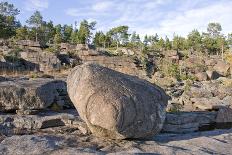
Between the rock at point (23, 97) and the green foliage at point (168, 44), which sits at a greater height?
the green foliage at point (168, 44)

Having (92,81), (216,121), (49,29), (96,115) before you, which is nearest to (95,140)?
(96,115)

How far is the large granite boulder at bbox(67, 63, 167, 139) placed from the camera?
8.90m

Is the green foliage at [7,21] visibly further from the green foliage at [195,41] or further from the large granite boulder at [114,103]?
the large granite boulder at [114,103]

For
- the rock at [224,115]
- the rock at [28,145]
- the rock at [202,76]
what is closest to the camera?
the rock at [28,145]

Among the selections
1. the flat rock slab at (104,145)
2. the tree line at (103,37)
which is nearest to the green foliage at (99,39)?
the tree line at (103,37)

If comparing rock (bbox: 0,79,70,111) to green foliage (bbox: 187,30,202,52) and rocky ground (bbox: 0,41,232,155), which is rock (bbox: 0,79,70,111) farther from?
green foliage (bbox: 187,30,202,52)

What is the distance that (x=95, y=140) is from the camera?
914 cm

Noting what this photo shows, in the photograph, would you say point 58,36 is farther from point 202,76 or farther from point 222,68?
point 202,76

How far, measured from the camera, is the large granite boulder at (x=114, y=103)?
8898 mm

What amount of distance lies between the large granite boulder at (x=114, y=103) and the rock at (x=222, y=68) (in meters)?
50.4

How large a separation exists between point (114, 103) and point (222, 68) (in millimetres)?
55122

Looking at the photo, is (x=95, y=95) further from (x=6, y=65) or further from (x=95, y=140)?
(x=6, y=65)

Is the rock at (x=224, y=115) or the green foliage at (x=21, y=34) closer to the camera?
the rock at (x=224, y=115)

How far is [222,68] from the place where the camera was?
6128cm
